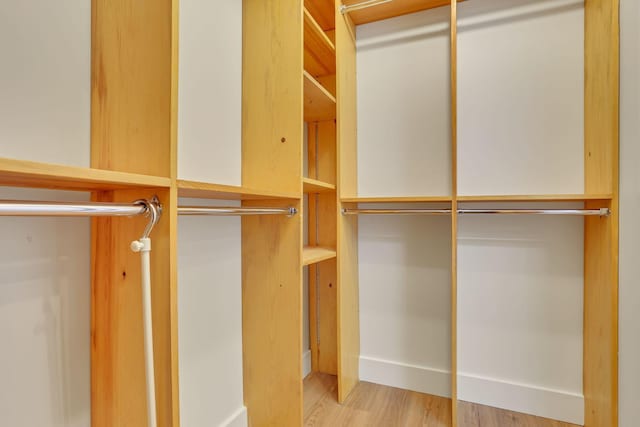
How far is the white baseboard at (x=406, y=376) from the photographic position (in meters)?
1.94

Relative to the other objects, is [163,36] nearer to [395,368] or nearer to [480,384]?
[395,368]

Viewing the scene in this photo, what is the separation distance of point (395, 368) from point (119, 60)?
2.05 m

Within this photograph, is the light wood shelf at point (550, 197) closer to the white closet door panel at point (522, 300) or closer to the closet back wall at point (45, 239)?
the white closet door panel at point (522, 300)

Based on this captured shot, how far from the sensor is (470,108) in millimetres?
1893

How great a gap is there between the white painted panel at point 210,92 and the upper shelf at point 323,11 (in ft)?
1.78

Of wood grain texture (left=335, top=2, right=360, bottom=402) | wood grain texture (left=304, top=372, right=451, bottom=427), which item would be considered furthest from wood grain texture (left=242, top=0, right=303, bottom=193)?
wood grain texture (left=304, top=372, right=451, bottom=427)

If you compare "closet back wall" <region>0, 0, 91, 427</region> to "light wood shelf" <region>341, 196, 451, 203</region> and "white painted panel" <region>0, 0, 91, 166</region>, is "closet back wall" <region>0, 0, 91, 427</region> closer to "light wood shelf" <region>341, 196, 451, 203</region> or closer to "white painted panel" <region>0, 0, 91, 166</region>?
"white painted panel" <region>0, 0, 91, 166</region>

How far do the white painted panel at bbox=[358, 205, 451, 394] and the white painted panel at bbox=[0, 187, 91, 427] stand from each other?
1.56 meters

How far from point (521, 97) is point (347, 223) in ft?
3.82

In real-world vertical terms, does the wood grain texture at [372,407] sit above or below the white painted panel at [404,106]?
below

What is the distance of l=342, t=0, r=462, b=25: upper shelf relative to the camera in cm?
193

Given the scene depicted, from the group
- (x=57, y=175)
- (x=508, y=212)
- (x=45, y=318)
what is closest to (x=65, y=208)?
(x=57, y=175)

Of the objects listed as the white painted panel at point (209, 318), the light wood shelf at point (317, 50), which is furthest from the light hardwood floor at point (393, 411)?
the light wood shelf at point (317, 50)

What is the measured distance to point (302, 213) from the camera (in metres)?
1.47
